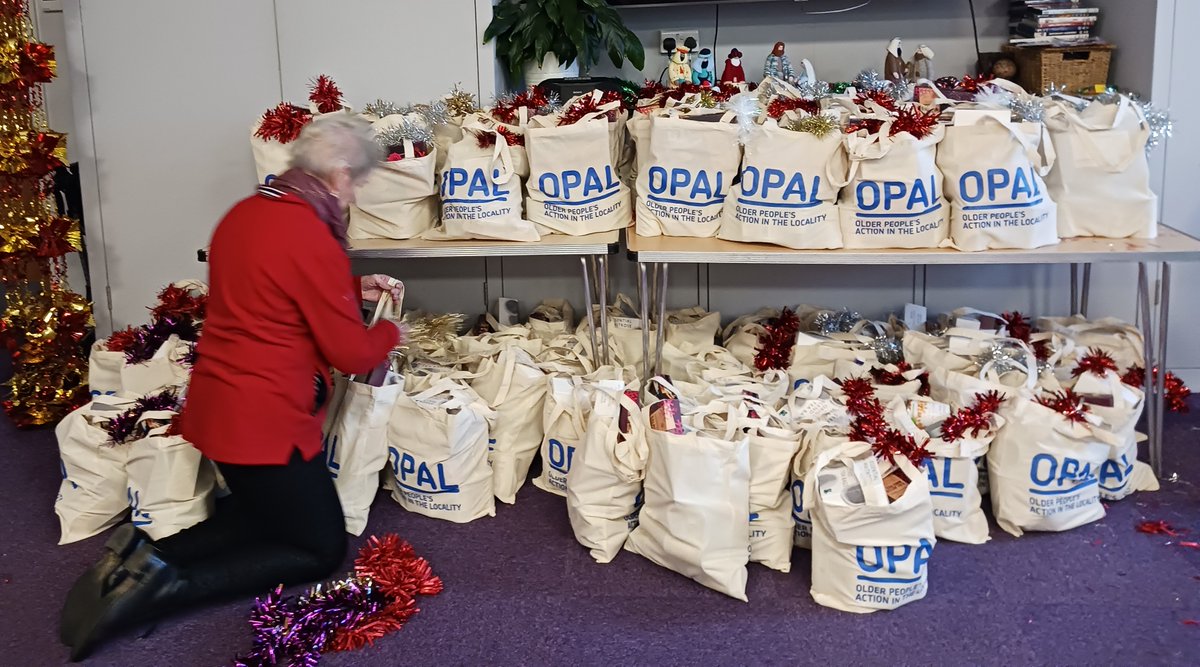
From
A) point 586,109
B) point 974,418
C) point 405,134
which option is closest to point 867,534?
point 974,418

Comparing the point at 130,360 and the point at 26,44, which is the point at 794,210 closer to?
the point at 130,360

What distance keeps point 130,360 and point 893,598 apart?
7.11 ft

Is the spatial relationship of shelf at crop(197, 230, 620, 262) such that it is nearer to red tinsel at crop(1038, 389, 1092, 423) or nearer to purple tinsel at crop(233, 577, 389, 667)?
purple tinsel at crop(233, 577, 389, 667)

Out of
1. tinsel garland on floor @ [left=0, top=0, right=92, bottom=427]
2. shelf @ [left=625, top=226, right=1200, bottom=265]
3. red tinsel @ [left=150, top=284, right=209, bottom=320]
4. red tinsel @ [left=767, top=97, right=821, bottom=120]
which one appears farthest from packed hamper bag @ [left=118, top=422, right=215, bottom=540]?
red tinsel @ [left=767, top=97, right=821, bottom=120]

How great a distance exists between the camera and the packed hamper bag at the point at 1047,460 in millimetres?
2533

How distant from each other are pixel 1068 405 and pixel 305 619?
1.82m

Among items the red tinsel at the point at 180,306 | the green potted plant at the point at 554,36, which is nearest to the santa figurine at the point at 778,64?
the green potted plant at the point at 554,36

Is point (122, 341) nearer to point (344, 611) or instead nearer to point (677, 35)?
point (344, 611)

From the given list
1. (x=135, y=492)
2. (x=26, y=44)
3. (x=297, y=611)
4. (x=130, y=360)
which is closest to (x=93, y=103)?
(x=26, y=44)

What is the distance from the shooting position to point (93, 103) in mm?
3496

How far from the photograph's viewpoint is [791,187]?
2.82 meters

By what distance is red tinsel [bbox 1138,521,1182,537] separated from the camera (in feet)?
8.54

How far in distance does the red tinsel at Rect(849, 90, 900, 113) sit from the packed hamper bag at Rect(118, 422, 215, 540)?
1.97 m

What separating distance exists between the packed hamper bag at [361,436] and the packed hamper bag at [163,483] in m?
0.33
